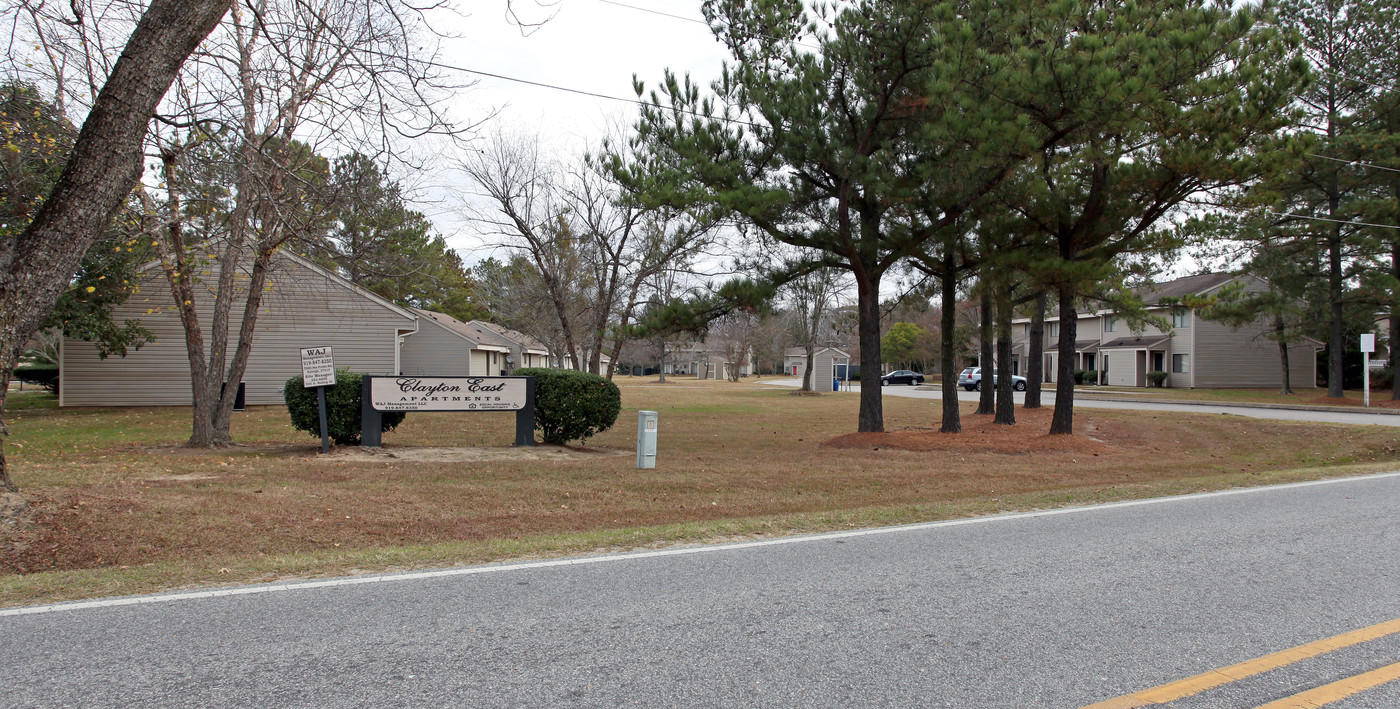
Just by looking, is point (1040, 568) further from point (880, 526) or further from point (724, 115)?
point (724, 115)

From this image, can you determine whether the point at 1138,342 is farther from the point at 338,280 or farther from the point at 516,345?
the point at 338,280

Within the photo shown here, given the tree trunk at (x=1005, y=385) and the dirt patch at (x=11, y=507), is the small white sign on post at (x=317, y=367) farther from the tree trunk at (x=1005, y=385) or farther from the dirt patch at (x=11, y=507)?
the tree trunk at (x=1005, y=385)

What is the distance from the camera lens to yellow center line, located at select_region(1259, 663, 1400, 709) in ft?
11.1

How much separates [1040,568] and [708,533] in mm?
2769

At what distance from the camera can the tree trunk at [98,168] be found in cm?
642

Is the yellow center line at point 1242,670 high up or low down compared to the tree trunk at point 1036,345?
down

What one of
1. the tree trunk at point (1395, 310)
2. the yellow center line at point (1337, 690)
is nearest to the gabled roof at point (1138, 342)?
the tree trunk at point (1395, 310)

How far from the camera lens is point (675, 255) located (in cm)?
2394

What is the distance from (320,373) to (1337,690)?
12510 millimetres

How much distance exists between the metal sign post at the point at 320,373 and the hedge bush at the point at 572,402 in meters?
3.14

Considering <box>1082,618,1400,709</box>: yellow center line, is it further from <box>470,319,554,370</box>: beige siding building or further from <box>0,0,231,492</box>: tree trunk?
<box>470,319,554,370</box>: beige siding building

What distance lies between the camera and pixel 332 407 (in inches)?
506

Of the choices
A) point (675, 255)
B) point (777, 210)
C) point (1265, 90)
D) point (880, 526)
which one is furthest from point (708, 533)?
point (675, 255)

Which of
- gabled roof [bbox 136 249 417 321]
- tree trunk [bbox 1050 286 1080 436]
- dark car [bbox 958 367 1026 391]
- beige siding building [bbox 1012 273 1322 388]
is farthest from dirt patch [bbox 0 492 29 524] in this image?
dark car [bbox 958 367 1026 391]
